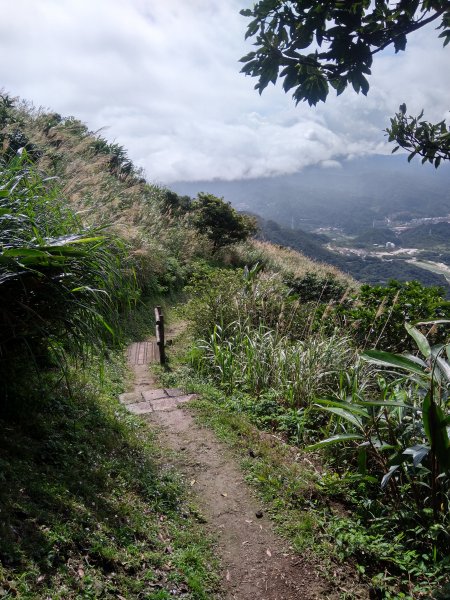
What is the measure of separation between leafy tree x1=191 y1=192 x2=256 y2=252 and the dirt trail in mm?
11347

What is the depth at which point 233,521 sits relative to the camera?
3188 mm

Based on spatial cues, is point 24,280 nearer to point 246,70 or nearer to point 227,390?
point 246,70

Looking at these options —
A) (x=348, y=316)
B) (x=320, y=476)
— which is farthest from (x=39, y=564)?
(x=348, y=316)

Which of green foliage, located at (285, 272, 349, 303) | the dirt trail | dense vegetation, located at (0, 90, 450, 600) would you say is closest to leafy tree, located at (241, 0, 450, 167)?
dense vegetation, located at (0, 90, 450, 600)

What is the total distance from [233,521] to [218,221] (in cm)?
1313

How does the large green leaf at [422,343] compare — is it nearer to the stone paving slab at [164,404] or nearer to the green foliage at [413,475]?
the green foliage at [413,475]

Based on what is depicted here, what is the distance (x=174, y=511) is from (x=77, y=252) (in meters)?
2.03

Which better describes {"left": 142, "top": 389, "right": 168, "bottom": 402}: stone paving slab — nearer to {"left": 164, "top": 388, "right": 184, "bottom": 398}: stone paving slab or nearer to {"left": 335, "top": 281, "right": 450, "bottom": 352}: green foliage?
{"left": 164, "top": 388, "right": 184, "bottom": 398}: stone paving slab

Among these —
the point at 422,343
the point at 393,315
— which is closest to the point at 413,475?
the point at 422,343

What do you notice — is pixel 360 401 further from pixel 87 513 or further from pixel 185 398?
pixel 185 398

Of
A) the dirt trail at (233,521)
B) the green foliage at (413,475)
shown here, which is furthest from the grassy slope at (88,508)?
the green foliage at (413,475)

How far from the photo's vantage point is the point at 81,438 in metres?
3.24

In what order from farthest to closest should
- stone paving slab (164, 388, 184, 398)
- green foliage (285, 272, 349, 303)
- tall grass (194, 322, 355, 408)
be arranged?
green foliage (285, 272, 349, 303) → stone paving slab (164, 388, 184, 398) → tall grass (194, 322, 355, 408)

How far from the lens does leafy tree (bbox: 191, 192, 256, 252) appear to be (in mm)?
15391
